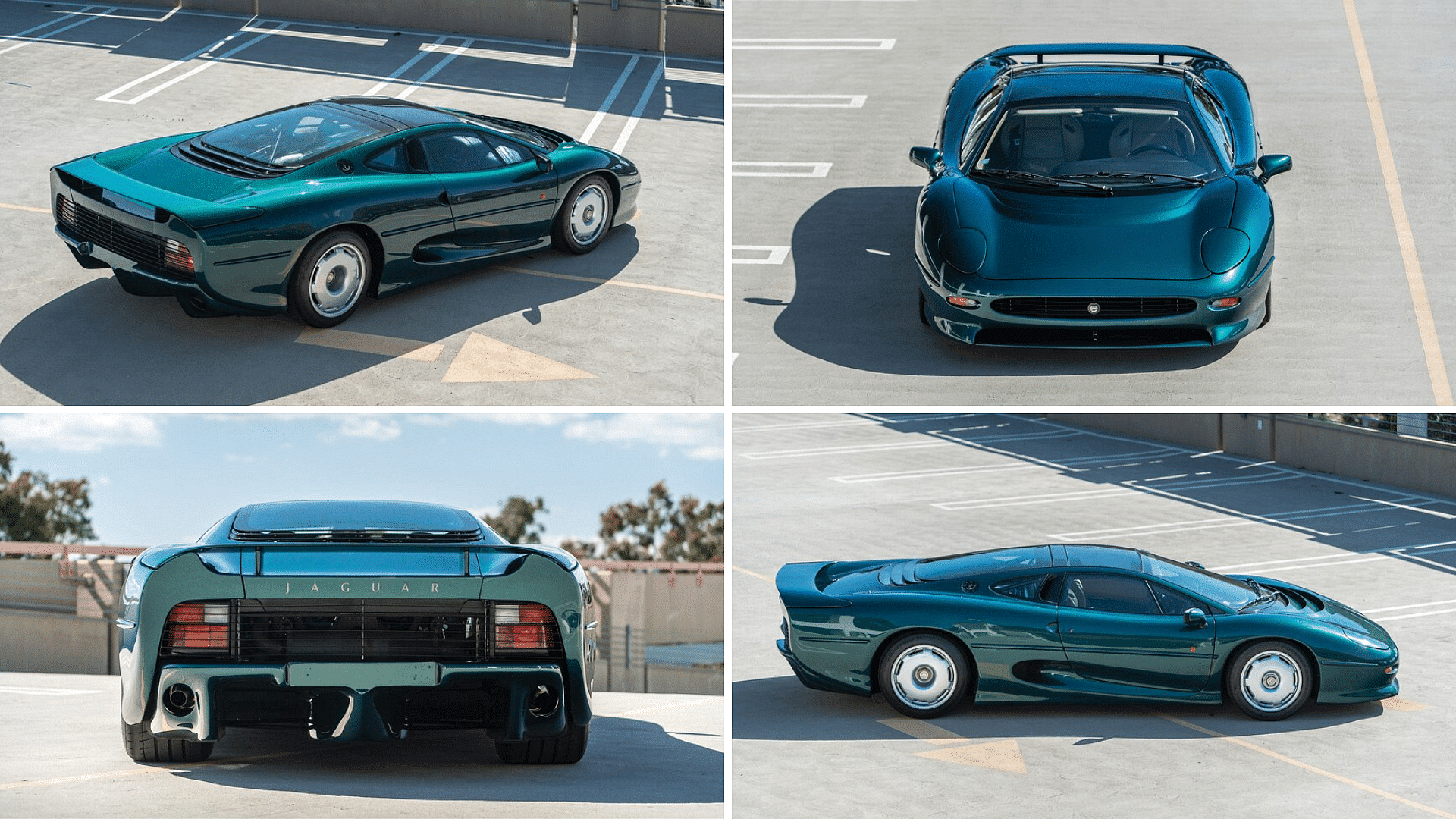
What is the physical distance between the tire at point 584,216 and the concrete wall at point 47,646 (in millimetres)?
7256

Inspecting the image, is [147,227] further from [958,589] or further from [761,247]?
[958,589]

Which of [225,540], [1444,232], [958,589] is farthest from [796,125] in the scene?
[225,540]

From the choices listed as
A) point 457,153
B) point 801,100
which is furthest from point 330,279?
point 801,100

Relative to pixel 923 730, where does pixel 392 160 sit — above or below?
above

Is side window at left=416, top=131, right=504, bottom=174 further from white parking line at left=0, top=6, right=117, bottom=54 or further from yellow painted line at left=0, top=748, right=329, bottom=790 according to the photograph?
white parking line at left=0, top=6, right=117, bottom=54

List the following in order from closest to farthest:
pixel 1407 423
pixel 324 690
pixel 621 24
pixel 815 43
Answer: pixel 324 690, pixel 1407 423, pixel 815 43, pixel 621 24

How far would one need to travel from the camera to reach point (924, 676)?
22.1ft

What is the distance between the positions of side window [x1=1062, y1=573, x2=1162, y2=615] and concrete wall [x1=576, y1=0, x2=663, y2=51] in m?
15.3

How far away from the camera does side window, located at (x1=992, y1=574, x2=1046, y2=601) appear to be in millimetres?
6816

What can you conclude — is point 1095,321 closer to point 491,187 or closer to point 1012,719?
point 1012,719

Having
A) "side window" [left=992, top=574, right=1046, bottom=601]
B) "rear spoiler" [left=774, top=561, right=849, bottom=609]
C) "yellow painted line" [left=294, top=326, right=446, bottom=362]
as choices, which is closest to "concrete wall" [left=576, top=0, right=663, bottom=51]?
"yellow painted line" [left=294, top=326, right=446, bottom=362]

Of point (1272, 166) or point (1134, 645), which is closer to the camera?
point (1134, 645)

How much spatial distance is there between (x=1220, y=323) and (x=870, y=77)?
26.2 feet

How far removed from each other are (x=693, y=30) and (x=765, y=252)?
39.4ft
